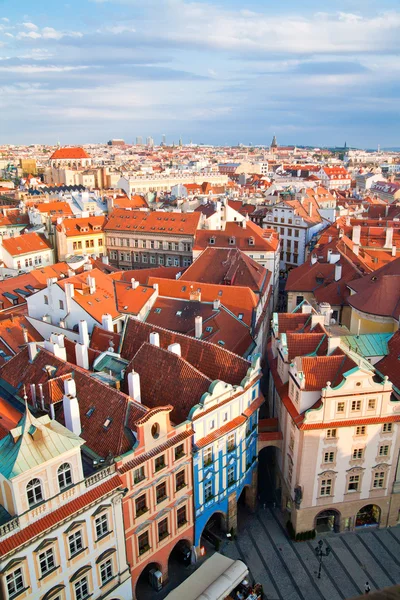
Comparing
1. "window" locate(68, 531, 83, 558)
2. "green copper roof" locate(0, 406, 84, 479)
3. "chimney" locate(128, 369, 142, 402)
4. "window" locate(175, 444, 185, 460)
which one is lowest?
"window" locate(68, 531, 83, 558)

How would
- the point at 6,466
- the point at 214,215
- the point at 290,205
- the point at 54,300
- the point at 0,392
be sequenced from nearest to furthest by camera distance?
the point at 6,466
the point at 0,392
the point at 54,300
the point at 214,215
the point at 290,205

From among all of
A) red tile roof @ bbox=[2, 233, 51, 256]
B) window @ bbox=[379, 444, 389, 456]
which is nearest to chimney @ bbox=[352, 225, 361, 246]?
window @ bbox=[379, 444, 389, 456]

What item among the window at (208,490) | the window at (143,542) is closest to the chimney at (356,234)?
the window at (208,490)

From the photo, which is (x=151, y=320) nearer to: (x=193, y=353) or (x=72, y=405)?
(x=193, y=353)

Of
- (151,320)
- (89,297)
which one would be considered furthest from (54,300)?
(151,320)

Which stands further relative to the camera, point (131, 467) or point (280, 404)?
point (280, 404)

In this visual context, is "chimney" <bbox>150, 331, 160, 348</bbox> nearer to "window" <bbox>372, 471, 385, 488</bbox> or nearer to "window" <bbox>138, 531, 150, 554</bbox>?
"window" <bbox>138, 531, 150, 554</bbox>
